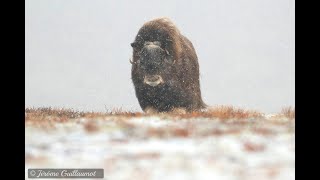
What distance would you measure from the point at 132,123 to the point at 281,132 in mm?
1895

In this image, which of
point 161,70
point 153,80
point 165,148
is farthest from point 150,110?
point 165,148

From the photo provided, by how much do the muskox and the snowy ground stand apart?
3.16 metres

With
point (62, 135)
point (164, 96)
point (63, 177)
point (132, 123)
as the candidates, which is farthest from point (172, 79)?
point (63, 177)

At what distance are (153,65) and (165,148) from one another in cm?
432

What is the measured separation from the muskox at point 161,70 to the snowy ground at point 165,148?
3165 millimetres

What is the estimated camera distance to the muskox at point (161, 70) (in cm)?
1049

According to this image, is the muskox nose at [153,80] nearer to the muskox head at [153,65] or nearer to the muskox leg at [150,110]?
the muskox head at [153,65]

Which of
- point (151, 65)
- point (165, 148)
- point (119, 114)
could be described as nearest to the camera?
point (165, 148)

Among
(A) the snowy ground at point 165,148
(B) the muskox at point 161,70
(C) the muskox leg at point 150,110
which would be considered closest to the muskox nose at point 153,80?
(B) the muskox at point 161,70

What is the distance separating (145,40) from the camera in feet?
35.6

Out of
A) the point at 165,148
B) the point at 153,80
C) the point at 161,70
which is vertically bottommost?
the point at 165,148

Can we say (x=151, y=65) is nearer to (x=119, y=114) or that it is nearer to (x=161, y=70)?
(x=161, y=70)

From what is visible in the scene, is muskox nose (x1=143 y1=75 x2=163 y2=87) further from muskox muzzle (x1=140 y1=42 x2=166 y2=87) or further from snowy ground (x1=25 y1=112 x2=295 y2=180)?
snowy ground (x1=25 y1=112 x2=295 y2=180)

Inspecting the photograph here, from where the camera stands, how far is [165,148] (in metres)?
6.27
